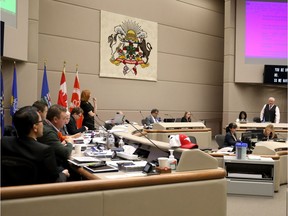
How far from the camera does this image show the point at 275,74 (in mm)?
10016

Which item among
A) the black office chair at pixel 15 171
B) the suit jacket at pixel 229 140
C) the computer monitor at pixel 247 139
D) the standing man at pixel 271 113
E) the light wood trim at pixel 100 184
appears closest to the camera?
the light wood trim at pixel 100 184

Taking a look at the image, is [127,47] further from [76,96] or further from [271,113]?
[271,113]

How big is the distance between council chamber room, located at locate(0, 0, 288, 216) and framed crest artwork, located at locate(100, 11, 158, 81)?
0.03m

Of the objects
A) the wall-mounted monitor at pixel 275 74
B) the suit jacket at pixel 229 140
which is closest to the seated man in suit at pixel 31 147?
the suit jacket at pixel 229 140

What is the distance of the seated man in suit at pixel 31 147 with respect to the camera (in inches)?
73.4

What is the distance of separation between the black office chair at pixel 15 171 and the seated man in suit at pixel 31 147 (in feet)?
0.11

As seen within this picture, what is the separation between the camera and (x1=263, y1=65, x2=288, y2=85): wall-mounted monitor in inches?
392

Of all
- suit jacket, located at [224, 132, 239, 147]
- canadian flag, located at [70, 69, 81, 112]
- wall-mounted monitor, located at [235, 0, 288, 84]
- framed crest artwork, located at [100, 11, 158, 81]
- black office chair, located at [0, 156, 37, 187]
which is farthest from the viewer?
wall-mounted monitor, located at [235, 0, 288, 84]

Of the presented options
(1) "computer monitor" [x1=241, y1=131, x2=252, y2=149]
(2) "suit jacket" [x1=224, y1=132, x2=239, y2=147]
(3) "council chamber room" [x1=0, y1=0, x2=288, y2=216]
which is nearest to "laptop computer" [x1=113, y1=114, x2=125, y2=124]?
(3) "council chamber room" [x1=0, y1=0, x2=288, y2=216]

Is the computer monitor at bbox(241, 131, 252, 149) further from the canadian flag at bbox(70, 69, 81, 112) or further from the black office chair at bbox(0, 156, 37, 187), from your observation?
the black office chair at bbox(0, 156, 37, 187)

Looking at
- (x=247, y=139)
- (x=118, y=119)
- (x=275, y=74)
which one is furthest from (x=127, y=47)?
(x=275, y=74)

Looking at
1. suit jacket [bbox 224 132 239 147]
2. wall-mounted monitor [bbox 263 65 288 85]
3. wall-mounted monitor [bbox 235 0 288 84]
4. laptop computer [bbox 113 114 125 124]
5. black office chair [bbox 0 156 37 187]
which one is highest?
wall-mounted monitor [bbox 235 0 288 84]

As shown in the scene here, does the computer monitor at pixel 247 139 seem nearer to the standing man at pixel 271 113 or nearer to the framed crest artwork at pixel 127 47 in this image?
the standing man at pixel 271 113

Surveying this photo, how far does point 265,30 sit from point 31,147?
32.2 feet
